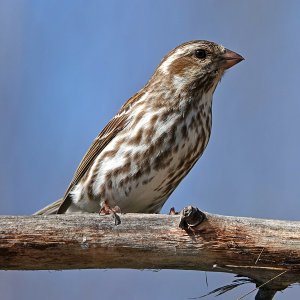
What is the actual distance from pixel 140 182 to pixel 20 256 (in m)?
1.72

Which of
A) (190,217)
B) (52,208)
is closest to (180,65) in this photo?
(52,208)

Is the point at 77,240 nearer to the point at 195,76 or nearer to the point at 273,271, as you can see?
the point at 273,271

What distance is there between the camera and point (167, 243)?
3688 mm

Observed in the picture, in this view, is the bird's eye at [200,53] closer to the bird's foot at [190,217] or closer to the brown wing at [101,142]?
the brown wing at [101,142]

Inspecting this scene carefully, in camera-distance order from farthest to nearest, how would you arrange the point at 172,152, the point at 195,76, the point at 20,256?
the point at 195,76, the point at 172,152, the point at 20,256

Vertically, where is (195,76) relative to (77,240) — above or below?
above

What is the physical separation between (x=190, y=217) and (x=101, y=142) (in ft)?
6.91

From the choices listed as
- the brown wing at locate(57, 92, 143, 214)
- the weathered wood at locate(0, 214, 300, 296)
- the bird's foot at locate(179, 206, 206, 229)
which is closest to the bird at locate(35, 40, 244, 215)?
the brown wing at locate(57, 92, 143, 214)

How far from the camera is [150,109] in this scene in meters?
5.37

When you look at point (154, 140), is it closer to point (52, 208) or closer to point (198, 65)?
point (198, 65)

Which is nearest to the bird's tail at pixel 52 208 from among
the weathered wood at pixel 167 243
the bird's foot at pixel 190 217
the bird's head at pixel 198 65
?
the bird's head at pixel 198 65

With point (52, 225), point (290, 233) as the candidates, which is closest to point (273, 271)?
point (290, 233)

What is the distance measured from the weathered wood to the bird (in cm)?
130

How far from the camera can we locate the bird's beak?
5.52 meters
